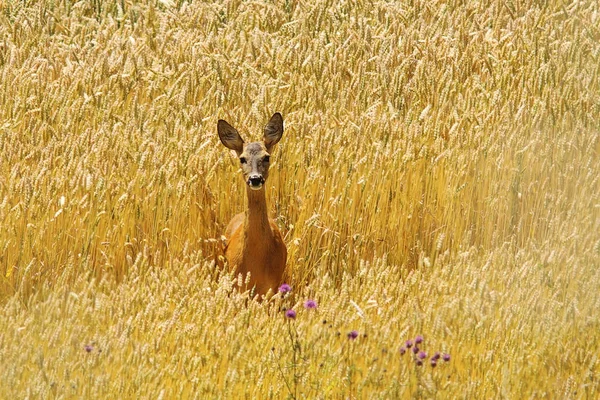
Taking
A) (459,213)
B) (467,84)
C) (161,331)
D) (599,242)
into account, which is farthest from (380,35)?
(161,331)

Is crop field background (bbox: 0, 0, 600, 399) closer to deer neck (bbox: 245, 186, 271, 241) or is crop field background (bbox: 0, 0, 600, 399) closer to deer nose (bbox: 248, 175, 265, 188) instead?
deer neck (bbox: 245, 186, 271, 241)

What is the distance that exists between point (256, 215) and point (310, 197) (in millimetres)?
716

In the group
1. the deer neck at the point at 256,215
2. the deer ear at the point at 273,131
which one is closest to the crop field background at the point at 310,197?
the deer neck at the point at 256,215

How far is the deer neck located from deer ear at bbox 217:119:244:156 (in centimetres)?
25

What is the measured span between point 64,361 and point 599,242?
98.0 inches

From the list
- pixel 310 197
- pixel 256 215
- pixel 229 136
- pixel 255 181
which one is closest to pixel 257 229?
pixel 256 215

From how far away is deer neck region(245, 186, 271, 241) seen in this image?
6410 millimetres

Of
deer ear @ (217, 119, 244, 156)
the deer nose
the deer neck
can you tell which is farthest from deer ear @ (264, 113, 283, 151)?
the deer nose

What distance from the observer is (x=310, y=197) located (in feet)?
23.2

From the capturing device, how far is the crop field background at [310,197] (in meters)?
5.00

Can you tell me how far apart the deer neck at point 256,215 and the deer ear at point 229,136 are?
251 millimetres

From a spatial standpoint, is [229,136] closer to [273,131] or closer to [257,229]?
[273,131]

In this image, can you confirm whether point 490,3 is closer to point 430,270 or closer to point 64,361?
point 430,270

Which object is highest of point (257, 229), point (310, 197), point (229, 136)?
point (229, 136)
